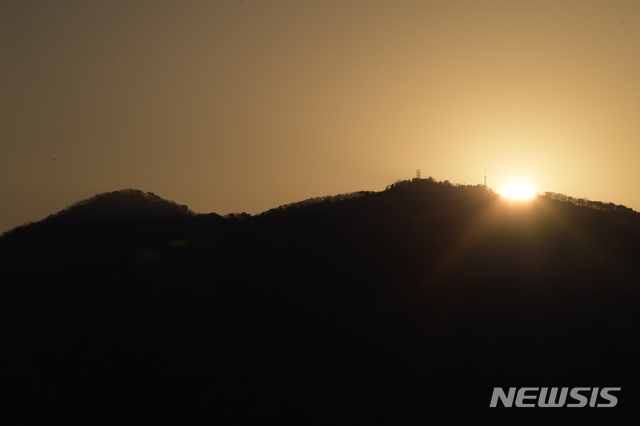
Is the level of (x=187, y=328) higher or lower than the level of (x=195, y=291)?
lower

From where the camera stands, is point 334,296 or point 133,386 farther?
point 334,296

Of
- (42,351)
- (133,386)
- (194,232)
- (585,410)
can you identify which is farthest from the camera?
(194,232)

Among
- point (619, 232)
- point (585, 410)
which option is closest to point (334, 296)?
point (585, 410)

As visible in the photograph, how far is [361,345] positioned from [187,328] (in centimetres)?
916

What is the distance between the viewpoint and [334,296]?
1455 inches

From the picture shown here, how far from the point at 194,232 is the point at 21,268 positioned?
422 inches

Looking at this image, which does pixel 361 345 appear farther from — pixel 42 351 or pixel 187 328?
pixel 42 351

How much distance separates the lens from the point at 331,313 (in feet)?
117

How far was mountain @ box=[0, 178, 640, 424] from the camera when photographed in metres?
31.0

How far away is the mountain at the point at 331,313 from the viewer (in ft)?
102

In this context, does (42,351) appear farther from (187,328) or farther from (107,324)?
(187,328)

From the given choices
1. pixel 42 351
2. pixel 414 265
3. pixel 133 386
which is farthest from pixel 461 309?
pixel 42 351

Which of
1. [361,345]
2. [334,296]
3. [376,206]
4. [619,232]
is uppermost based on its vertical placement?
[619,232]

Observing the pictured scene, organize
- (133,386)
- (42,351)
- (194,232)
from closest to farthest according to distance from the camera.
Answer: (133,386)
(42,351)
(194,232)
